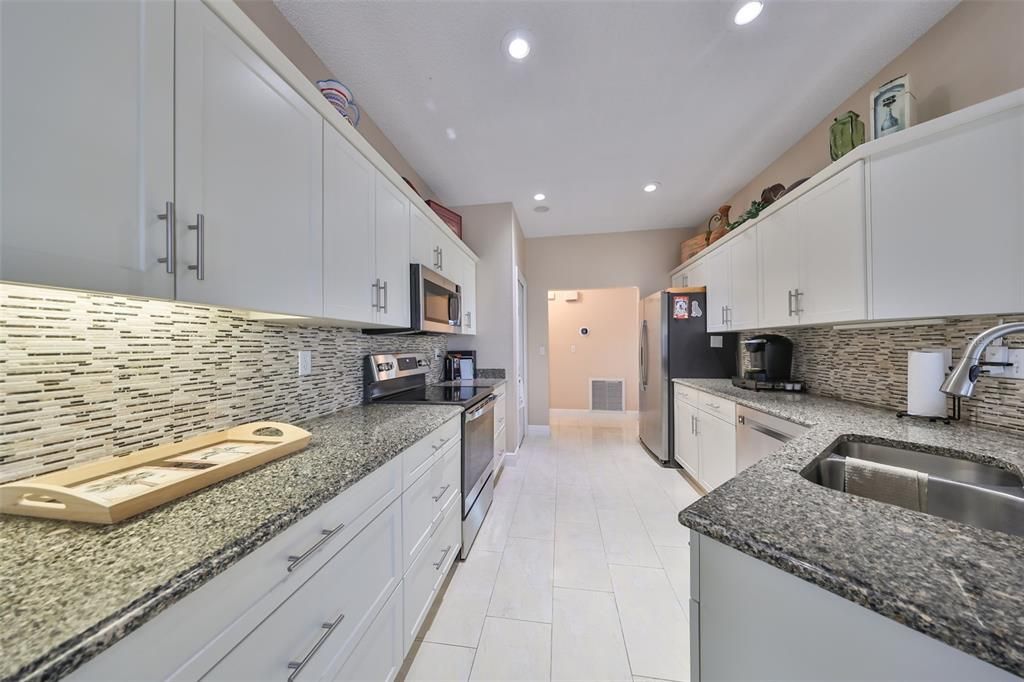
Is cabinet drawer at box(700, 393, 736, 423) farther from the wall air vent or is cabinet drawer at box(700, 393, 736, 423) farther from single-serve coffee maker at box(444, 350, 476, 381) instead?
the wall air vent

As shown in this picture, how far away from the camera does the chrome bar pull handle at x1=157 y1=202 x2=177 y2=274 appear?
0.75 metres

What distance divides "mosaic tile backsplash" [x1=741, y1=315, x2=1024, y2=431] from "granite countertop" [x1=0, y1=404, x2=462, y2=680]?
2455 millimetres

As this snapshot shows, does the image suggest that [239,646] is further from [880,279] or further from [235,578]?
[880,279]

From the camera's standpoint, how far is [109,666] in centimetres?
44

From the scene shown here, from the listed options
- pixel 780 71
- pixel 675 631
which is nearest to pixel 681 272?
pixel 780 71

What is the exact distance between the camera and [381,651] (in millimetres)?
1088

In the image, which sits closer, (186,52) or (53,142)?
(53,142)

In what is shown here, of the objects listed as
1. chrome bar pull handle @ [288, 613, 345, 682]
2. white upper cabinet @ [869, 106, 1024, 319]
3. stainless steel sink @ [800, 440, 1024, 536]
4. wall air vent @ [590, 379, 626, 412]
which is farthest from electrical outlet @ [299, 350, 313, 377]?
wall air vent @ [590, 379, 626, 412]

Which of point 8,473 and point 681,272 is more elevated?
point 681,272

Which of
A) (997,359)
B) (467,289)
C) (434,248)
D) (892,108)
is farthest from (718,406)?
(434,248)

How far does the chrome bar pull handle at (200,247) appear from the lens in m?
0.82

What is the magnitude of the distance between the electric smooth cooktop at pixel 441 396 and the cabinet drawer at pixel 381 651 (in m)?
0.95

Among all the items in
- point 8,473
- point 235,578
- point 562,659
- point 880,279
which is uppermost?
point 880,279

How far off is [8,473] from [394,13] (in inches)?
78.1
